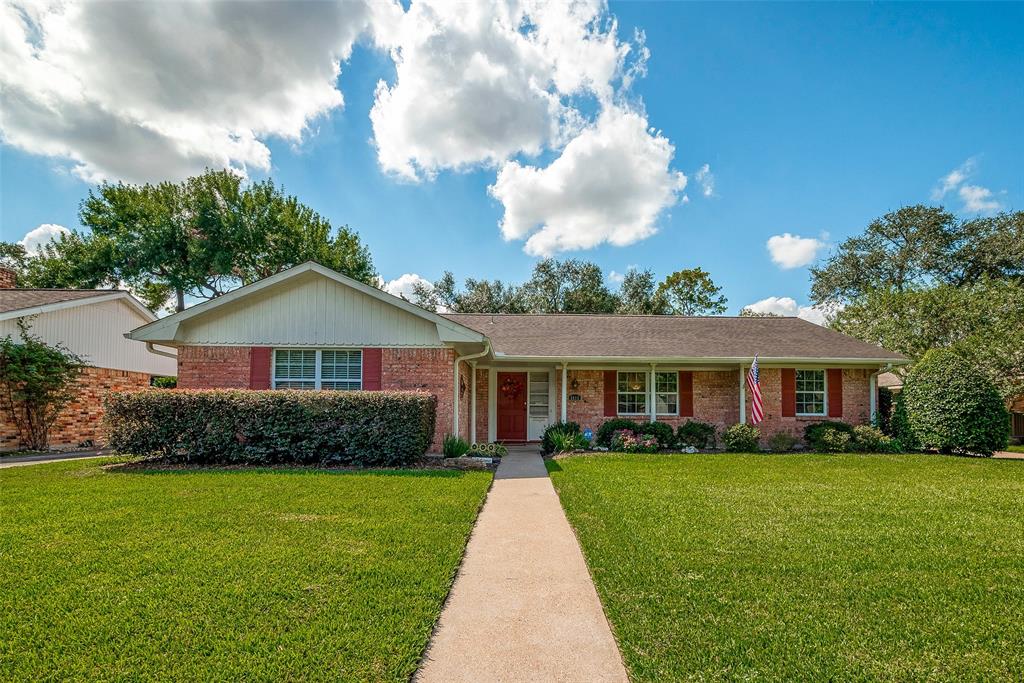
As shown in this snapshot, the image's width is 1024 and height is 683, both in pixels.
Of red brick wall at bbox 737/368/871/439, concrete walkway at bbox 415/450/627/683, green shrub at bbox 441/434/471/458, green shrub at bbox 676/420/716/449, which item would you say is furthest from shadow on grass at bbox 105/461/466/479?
red brick wall at bbox 737/368/871/439

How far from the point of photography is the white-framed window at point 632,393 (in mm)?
14891

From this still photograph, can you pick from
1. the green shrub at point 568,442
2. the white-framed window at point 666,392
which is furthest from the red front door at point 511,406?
the white-framed window at point 666,392

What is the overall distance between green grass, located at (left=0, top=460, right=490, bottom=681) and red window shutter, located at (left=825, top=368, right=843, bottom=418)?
479 inches

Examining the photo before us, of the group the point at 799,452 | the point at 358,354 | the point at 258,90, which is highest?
the point at 258,90

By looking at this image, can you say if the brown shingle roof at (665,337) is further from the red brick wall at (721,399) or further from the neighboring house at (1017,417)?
the neighboring house at (1017,417)

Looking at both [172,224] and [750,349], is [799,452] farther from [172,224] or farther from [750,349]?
[172,224]

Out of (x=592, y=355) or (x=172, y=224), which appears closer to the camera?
(x=592, y=355)

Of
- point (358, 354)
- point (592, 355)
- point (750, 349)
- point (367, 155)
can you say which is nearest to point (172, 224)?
point (367, 155)

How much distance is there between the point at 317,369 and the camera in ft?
37.7

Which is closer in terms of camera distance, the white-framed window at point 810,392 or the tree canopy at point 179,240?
the white-framed window at point 810,392

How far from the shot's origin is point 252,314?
11500mm

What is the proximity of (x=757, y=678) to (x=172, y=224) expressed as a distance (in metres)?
30.5

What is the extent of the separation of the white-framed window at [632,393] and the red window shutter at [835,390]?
5.20 meters

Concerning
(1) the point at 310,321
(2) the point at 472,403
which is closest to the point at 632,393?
(2) the point at 472,403
